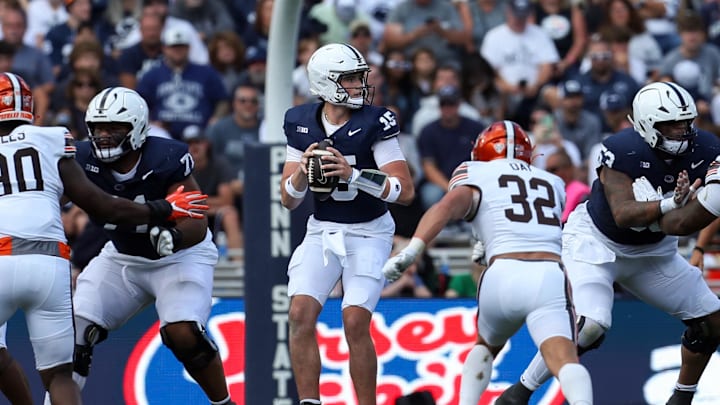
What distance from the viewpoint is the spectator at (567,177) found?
11.3 meters

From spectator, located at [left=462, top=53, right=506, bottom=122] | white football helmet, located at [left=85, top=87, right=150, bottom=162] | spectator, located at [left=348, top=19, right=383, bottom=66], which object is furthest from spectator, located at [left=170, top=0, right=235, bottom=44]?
white football helmet, located at [left=85, top=87, right=150, bottom=162]

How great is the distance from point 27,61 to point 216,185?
2706mm

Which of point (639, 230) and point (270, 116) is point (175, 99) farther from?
point (639, 230)

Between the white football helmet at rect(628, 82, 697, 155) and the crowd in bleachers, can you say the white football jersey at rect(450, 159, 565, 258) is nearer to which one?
the white football helmet at rect(628, 82, 697, 155)

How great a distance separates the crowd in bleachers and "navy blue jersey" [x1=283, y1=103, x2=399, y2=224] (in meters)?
3.48

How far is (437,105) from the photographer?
522 inches

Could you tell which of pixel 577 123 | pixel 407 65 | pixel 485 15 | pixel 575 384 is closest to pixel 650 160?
pixel 575 384

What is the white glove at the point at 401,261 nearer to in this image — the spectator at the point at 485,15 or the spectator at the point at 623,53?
the spectator at the point at 623,53

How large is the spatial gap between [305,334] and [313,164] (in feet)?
3.12

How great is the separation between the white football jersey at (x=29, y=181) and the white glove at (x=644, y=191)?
324 centimetres

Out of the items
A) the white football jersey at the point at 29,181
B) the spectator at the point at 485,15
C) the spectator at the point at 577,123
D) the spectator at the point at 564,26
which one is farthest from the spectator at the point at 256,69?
the white football jersey at the point at 29,181

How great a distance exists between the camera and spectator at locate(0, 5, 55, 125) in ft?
43.9

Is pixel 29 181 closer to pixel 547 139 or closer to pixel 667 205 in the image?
pixel 667 205

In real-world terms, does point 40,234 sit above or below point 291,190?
below
